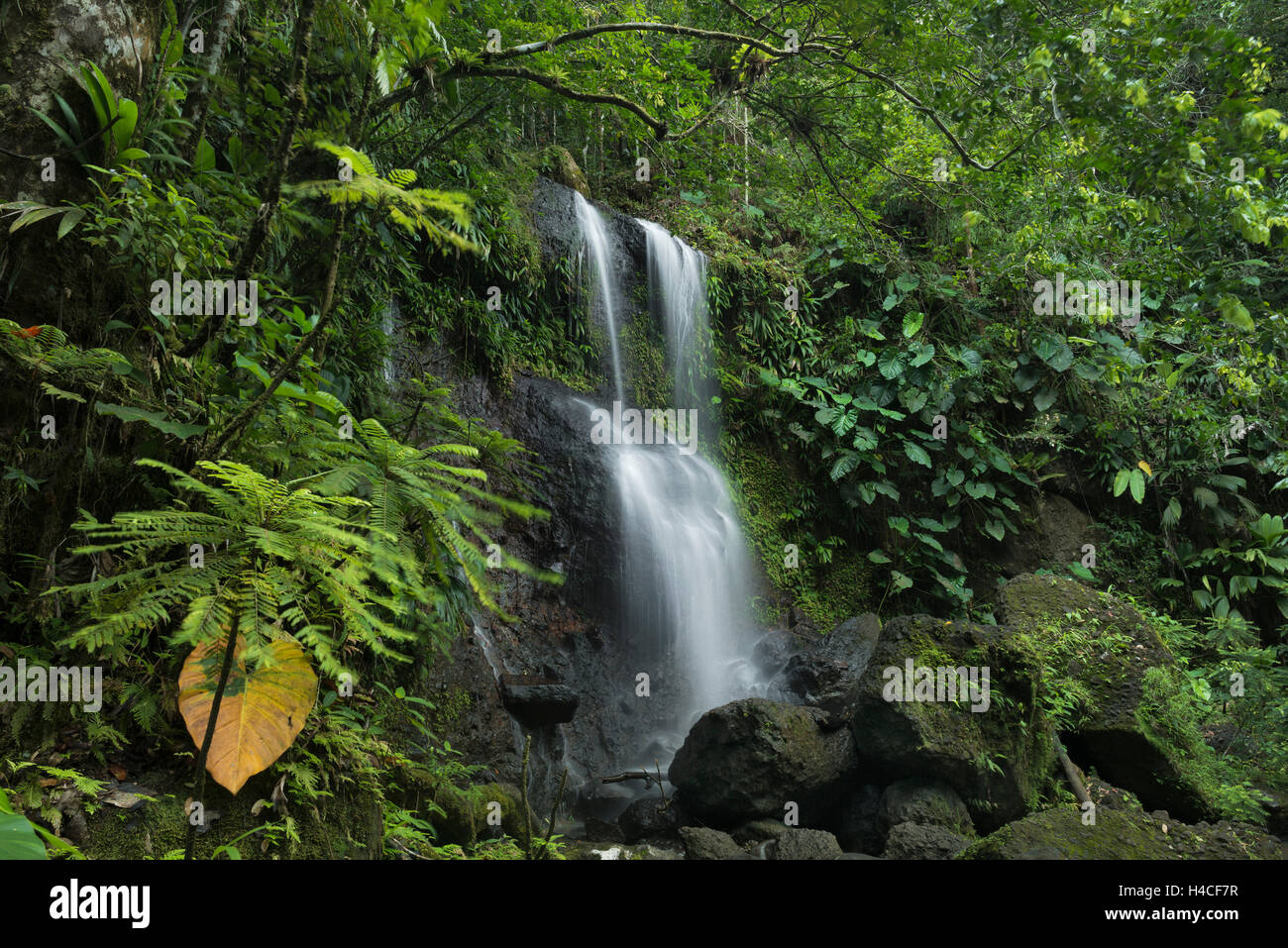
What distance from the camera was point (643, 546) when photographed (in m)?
7.88

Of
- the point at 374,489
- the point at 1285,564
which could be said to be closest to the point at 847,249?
the point at 374,489

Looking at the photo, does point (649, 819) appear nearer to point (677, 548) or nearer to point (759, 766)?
point (759, 766)

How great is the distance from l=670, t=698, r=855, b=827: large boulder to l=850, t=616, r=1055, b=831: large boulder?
316mm

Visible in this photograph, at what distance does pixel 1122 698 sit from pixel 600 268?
7368 mm

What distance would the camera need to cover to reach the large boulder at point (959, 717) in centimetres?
548

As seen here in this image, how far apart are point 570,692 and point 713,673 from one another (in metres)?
2.46

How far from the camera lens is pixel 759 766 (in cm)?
557

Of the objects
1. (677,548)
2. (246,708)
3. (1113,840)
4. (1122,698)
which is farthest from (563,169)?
(1113,840)

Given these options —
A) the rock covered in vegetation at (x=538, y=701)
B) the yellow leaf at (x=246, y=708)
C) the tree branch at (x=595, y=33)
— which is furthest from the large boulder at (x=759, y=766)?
the tree branch at (x=595, y=33)

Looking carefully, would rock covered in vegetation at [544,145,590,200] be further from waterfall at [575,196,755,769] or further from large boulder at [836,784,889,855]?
large boulder at [836,784,889,855]

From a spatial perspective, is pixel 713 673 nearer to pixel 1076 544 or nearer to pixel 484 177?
pixel 484 177

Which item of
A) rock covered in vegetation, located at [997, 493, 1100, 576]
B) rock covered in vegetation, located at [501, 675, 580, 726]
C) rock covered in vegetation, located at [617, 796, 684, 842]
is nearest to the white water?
rock covered in vegetation, located at [501, 675, 580, 726]

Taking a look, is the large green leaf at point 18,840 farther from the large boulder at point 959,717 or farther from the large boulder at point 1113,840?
the large boulder at point 959,717

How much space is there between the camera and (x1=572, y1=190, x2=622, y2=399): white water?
960 cm
